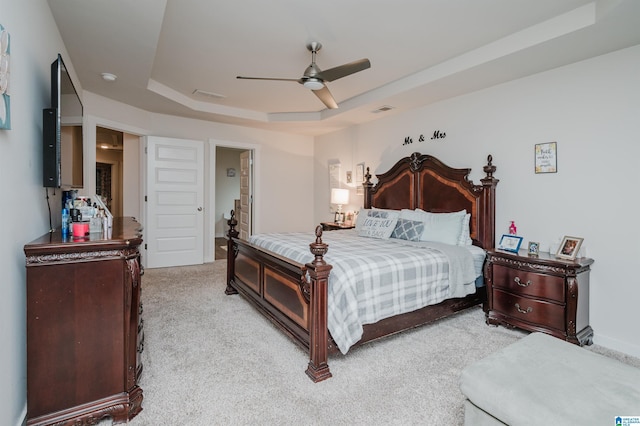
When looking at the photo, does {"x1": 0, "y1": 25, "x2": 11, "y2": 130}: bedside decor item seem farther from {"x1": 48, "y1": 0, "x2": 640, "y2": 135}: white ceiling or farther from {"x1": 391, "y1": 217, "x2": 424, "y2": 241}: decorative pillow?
{"x1": 391, "y1": 217, "x2": 424, "y2": 241}: decorative pillow

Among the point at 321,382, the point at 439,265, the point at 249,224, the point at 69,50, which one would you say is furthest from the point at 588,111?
the point at 249,224

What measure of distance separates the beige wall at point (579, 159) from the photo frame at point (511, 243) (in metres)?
0.29

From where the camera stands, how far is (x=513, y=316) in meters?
2.95

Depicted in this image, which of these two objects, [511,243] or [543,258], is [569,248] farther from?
[511,243]

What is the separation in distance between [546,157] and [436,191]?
1237mm

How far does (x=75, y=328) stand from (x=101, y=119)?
11.8ft

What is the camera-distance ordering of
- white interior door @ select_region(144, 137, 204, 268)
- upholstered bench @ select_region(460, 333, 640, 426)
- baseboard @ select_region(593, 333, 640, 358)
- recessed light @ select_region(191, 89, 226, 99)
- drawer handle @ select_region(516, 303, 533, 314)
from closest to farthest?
1. upholstered bench @ select_region(460, 333, 640, 426)
2. baseboard @ select_region(593, 333, 640, 358)
3. drawer handle @ select_region(516, 303, 533, 314)
4. recessed light @ select_region(191, 89, 226, 99)
5. white interior door @ select_region(144, 137, 204, 268)

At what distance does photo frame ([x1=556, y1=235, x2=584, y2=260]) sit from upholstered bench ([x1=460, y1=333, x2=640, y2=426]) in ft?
4.96

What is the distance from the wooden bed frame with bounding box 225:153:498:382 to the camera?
218 centimetres

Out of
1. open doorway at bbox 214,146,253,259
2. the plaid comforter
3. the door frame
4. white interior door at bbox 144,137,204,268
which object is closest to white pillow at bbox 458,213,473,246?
the plaid comforter

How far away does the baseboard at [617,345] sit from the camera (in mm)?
2569

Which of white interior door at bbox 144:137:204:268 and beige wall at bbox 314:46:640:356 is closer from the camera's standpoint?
beige wall at bbox 314:46:640:356

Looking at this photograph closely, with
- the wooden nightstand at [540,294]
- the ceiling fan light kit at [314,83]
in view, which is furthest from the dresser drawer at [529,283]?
the ceiling fan light kit at [314,83]

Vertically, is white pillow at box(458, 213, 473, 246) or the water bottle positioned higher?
the water bottle
